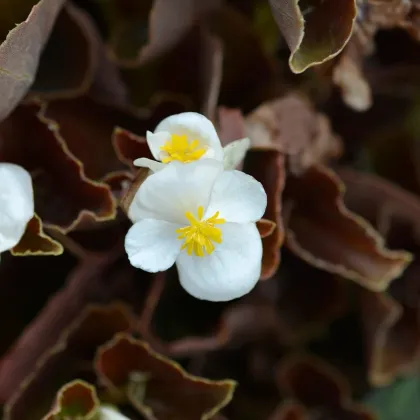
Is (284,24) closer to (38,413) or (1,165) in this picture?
(1,165)

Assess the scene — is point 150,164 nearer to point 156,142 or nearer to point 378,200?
point 156,142

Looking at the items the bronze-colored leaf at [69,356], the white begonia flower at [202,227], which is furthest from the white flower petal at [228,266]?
the bronze-colored leaf at [69,356]

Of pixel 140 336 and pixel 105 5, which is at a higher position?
pixel 105 5

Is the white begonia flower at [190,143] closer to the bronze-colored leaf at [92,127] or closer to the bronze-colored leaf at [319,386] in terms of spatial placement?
the bronze-colored leaf at [92,127]

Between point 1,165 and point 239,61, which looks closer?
point 1,165

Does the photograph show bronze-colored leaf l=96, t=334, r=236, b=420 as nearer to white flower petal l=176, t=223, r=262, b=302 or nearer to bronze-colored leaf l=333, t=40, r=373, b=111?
white flower petal l=176, t=223, r=262, b=302

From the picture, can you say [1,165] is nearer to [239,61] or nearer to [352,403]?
[239,61]

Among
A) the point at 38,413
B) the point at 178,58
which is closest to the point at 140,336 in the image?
the point at 38,413
